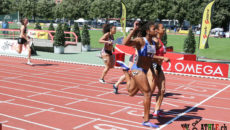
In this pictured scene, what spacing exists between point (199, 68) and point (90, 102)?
269 inches

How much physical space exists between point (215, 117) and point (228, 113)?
640 mm

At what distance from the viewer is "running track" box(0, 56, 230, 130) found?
625 cm

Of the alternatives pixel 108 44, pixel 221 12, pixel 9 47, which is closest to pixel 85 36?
pixel 9 47

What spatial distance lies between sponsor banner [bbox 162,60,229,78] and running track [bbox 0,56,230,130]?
A: 23.7 inches

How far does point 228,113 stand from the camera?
7371mm

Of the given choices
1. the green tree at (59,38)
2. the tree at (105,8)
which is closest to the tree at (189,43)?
the green tree at (59,38)

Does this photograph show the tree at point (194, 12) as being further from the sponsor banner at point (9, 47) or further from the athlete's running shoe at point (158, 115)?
the athlete's running shoe at point (158, 115)

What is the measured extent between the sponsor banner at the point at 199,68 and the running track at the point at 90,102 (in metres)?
0.60

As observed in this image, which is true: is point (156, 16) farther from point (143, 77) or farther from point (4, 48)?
point (143, 77)

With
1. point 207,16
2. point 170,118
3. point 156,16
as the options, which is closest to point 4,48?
Answer: point 207,16

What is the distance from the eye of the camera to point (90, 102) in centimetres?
791

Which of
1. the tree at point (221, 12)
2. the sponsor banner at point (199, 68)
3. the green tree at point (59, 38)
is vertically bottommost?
the sponsor banner at point (199, 68)

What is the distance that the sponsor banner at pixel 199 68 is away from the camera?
12.6 meters

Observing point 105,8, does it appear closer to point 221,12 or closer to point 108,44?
point 221,12
